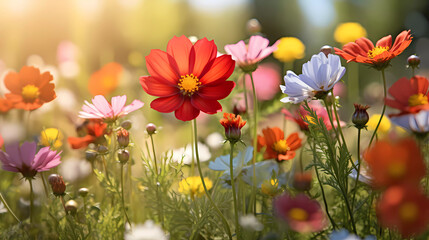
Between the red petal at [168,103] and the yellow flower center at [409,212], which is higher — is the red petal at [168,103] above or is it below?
above

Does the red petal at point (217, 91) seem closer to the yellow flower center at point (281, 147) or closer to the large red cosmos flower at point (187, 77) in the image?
the large red cosmos flower at point (187, 77)

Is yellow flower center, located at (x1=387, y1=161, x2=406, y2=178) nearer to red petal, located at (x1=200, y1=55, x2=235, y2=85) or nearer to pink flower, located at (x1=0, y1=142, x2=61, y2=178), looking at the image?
red petal, located at (x1=200, y1=55, x2=235, y2=85)

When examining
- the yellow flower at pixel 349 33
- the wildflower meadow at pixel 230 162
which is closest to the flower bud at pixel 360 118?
the wildflower meadow at pixel 230 162

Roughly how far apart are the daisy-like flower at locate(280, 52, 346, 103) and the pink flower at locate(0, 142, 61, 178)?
0.32m

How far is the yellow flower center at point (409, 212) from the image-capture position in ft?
1.03

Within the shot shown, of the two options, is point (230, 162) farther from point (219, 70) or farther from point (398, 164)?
point (398, 164)

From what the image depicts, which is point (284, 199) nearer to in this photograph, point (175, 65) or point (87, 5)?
point (175, 65)

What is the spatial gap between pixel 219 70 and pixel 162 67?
0.25ft

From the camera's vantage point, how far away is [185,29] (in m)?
3.01

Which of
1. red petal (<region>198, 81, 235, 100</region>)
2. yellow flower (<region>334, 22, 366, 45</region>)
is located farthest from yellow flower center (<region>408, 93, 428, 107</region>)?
yellow flower (<region>334, 22, 366, 45</region>)

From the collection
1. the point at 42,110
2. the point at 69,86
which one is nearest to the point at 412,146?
the point at 42,110

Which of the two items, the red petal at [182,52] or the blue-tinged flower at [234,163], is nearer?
the red petal at [182,52]

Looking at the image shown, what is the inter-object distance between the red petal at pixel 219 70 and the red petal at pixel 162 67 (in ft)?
0.13

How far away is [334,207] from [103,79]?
2.21 ft
